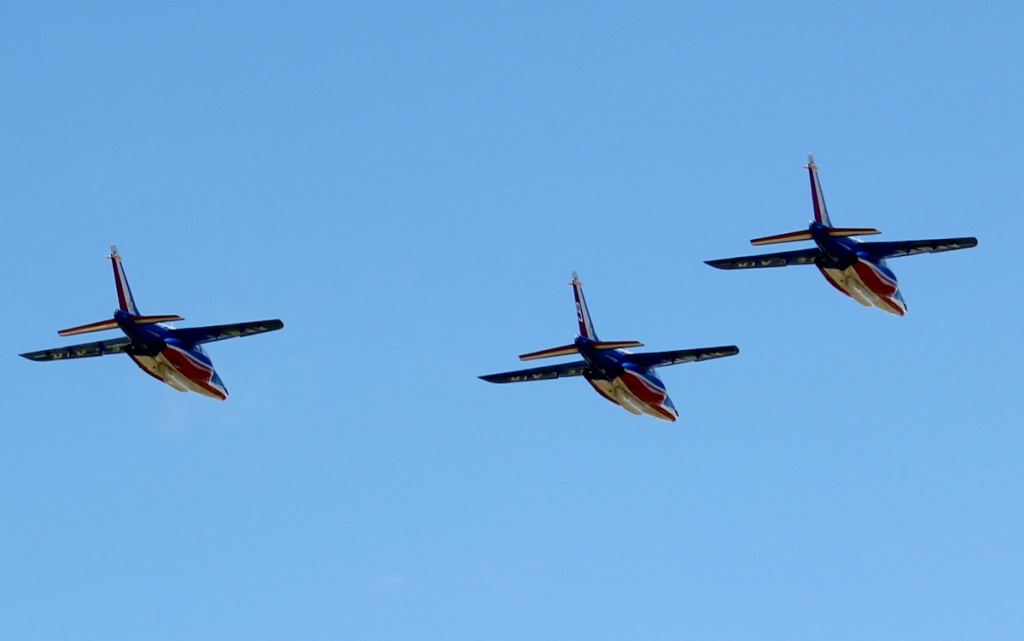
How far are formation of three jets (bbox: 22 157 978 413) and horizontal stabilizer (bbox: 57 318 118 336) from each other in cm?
10

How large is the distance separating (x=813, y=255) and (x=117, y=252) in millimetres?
44443

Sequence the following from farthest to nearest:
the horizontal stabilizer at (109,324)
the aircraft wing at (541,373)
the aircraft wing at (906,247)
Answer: the aircraft wing at (541,373) → the aircraft wing at (906,247) → the horizontal stabilizer at (109,324)

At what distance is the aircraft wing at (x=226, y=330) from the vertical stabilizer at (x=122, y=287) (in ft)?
10.8

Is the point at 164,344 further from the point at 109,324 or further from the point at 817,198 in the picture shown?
the point at 817,198

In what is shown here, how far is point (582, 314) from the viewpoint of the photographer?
108m

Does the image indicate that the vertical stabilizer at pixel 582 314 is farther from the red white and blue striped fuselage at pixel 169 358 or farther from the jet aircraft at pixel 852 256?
the red white and blue striped fuselage at pixel 169 358

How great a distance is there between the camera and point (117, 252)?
332 ft

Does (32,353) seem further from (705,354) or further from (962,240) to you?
(962,240)

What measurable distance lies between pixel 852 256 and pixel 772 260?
675 centimetres

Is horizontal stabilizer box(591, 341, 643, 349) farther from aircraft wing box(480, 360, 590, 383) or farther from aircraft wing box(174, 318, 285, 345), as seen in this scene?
aircraft wing box(174, 318, 285, 345)

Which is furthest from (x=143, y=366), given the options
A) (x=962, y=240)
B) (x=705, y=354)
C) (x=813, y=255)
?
(x=962, y=240)

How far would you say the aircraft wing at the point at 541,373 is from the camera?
363 ft

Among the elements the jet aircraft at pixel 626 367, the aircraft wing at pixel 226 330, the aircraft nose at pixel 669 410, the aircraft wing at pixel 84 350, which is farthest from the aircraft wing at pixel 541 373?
the aircraft wing at pixel 84 350

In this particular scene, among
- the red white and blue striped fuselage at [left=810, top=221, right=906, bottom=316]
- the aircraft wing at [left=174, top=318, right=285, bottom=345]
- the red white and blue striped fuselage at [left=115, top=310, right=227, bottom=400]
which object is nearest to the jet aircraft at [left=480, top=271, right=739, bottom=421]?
the red white and blue striped fuselage at [left=810, top=221, right=906, bottom=316]
